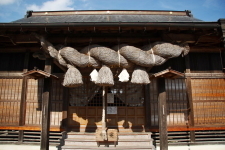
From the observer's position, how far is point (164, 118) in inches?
199

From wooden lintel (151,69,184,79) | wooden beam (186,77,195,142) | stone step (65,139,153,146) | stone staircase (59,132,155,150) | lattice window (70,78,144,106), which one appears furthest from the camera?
lattice window (70,78,144,106)

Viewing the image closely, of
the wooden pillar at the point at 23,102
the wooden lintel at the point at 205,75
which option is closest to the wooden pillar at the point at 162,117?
the wooden lintel at the point at 205,75

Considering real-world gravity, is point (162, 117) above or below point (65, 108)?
below

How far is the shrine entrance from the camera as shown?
6668mm

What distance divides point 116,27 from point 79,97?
334 centimetres

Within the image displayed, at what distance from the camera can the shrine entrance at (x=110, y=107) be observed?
667cm

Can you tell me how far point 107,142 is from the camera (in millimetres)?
5844

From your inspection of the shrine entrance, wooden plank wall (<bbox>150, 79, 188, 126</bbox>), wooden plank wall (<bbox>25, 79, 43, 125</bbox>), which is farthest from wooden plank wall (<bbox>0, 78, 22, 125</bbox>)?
wooden plank wall (<bbox>150, 79, 188, 126</bbox>)

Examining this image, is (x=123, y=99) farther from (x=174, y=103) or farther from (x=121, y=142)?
(x=174, y=103)

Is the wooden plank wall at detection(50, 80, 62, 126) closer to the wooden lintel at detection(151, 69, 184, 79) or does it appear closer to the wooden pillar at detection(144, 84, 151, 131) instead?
the wooden pillar at detection(144, 84, 151, 131)

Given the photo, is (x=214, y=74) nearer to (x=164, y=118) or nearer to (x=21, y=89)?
(x=164, y=118)

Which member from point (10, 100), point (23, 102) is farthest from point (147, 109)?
point (10, 100)

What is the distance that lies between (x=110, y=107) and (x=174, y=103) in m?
2.65

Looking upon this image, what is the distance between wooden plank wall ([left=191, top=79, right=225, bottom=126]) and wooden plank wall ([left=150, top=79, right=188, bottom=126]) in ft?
1.38
